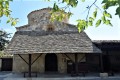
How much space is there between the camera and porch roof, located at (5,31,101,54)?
1903cm

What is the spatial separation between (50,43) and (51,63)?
3271mm

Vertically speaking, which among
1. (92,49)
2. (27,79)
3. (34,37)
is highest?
(34,37)

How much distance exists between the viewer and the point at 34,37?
71.3 feet

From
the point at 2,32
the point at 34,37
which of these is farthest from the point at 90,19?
the point at 2,32

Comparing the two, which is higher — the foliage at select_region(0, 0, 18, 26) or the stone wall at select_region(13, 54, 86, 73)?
the foliage at select_region(0, 0, 18, 26)

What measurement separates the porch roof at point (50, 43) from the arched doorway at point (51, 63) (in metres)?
2.48

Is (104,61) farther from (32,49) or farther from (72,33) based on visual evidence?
(32,49)

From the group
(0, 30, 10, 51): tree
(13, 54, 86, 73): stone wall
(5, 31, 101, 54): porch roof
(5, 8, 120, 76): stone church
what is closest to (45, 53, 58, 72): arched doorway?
(5, 8, 120, 76): stone church

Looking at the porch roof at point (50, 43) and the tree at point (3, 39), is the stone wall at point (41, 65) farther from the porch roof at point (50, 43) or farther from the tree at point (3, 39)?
the tree at point (3, 39)

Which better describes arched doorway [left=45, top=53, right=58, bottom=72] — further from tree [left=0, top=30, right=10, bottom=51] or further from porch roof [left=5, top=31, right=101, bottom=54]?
tree [left=0, top=30, right=10, bottom=51]

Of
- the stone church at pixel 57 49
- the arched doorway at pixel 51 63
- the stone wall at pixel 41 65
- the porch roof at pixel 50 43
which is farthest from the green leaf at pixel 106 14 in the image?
the arched doorway at pixel 51 63

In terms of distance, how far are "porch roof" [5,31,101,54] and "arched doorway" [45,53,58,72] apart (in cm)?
248

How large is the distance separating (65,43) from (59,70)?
137 inches

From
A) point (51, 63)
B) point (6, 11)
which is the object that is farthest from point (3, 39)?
point (6, 11)
